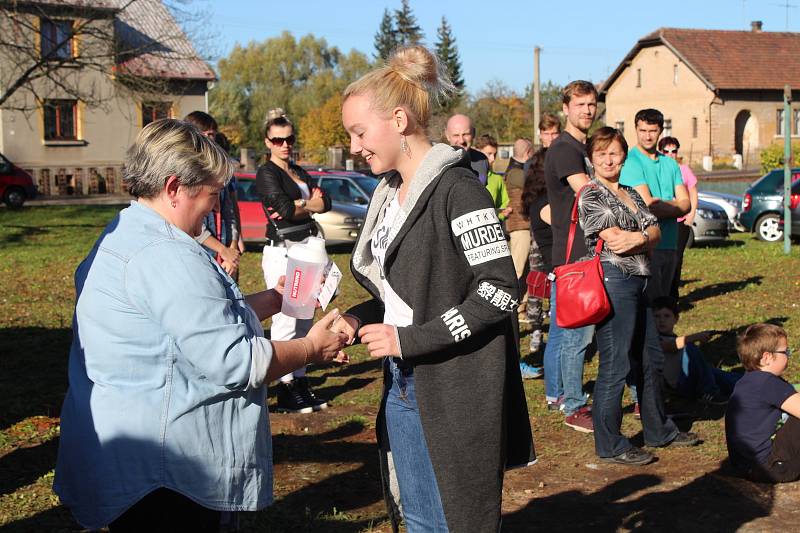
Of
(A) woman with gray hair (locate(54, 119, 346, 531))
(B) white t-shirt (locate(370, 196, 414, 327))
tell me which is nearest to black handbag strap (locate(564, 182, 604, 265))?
(B) white t-shirt (locate(370, 196, 414, 327))

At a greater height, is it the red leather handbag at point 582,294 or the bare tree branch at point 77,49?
the bare tree branch at point 77,49

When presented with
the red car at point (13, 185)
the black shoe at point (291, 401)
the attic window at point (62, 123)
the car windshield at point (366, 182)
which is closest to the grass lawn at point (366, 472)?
the black shoe at point (291, 401)

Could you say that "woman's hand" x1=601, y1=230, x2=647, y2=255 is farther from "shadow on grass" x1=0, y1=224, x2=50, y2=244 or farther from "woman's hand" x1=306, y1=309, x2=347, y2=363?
"shadow on grass" x1=0, y1=224, x2=50, y2=244

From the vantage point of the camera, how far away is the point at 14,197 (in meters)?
30.3

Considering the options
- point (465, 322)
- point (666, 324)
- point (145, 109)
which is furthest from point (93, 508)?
point (145, 109)

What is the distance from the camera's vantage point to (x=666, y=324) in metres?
7.79

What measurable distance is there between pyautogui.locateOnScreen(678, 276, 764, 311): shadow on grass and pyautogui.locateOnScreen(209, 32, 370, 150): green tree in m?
62.7

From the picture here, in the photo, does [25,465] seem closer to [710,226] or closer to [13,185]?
[710,226]

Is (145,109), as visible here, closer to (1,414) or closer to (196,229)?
(1,414)

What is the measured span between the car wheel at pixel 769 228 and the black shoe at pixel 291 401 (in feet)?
52.4

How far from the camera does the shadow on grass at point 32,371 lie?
23.0 feet

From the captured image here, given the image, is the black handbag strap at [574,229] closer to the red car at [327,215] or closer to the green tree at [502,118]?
the red car at [327,215]

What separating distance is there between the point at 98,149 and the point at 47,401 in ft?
122

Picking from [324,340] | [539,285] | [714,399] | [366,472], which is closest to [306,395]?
[366,472]
